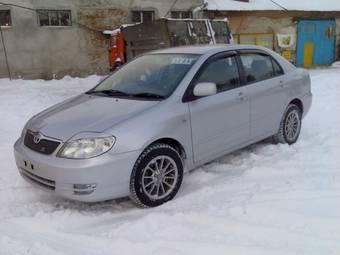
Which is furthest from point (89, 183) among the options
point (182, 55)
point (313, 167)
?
point (313, 167)

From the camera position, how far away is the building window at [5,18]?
42.4 feet

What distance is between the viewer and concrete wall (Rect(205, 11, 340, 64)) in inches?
680

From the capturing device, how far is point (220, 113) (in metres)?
4.50

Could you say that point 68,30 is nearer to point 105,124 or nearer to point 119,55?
point 119,55

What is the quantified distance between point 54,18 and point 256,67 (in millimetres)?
10443

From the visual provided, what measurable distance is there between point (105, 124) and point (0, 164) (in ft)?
7.00

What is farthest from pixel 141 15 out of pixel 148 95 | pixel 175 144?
pixel 175 144

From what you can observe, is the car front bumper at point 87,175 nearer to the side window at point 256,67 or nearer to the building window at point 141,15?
the side window at point 256,67

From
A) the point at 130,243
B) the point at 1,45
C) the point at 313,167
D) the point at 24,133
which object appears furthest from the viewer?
the point at 1,45

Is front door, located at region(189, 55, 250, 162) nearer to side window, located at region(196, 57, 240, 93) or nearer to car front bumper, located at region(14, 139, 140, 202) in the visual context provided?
side window, located at region(196, 57, 240, 93)

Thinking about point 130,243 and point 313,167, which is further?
point 313,167

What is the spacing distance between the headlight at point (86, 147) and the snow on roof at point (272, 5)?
1362 centimetres

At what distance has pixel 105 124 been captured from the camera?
3.68m

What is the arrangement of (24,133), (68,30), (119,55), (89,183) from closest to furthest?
1. (89,183)
2. (24,133)
3. (119,55)
4. (68,30)
